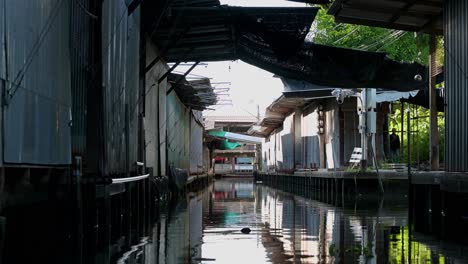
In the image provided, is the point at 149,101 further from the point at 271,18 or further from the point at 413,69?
→ the point at 413,69

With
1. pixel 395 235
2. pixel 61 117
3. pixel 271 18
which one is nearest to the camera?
pixel 61 117

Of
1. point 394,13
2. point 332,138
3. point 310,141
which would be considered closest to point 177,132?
point 332,138

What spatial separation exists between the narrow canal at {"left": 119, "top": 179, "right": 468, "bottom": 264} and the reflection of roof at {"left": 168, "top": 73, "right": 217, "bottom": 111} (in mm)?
10512

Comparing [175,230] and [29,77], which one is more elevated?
[29,77]

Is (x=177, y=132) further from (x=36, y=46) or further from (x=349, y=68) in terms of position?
(x=36, y=46)

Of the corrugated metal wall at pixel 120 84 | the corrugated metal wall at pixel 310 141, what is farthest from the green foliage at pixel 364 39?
the corrugated metal wall at pixel 120 84

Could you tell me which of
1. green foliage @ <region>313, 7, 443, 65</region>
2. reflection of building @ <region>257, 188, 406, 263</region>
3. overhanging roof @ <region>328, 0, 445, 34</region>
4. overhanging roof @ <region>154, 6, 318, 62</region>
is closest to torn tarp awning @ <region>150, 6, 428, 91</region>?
overhanging roof @ <region>154, 6, 318, 62</region>

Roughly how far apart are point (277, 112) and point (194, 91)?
18.5m

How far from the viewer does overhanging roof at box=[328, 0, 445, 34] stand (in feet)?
54.4

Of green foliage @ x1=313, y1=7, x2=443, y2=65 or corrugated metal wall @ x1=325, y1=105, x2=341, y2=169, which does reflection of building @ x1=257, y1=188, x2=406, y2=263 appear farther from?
green foliage @ x1=313, y1=7, x2=443, y2=65

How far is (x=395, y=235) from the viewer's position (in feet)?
46.0

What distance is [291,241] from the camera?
42.4ft

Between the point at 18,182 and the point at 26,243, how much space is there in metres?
1.67

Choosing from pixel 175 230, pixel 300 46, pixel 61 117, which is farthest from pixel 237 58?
pixel 61 117
